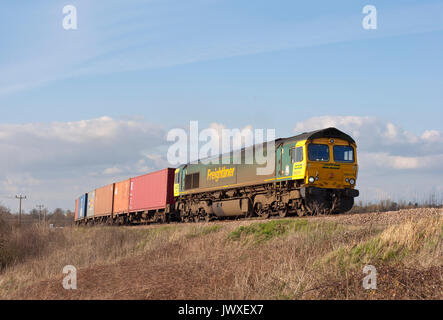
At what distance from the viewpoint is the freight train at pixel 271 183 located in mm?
20500

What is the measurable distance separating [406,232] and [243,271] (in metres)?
4.21

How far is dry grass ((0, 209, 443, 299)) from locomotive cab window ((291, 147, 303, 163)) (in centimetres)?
451

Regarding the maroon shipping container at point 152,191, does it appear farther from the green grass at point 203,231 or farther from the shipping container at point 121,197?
the green grass at point 203,231

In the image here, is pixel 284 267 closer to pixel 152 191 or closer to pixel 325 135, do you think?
pixel 325 135

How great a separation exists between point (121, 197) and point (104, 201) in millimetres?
5166

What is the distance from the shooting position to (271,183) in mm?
22406

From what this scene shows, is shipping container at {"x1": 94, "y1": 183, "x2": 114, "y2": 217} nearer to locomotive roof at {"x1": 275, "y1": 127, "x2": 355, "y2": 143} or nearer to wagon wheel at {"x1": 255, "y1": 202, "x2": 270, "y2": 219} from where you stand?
wagon wheel at {"x1": 255, "y1": 202, "x2": 270, "y2": 219}

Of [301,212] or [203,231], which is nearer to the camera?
[203,231]

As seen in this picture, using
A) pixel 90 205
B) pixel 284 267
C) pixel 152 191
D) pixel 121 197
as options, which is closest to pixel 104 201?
pixel 121 197

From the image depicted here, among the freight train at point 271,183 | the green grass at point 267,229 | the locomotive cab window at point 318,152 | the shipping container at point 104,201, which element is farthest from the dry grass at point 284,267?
the shipping container at point 104,201

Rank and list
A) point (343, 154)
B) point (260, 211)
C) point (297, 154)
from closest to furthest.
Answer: point (297, 154)
point (343, 154)
point (260, 211)

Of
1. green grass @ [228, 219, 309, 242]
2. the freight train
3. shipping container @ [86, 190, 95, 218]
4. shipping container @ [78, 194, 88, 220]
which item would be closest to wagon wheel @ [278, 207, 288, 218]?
the freight train

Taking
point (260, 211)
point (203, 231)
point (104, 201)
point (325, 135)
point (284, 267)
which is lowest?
point (284, 267)
